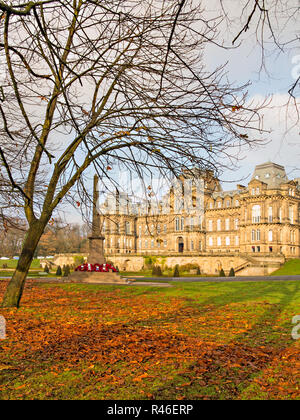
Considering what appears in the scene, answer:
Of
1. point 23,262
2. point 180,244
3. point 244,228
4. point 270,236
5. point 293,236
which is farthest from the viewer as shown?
point 180,244

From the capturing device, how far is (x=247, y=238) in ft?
208

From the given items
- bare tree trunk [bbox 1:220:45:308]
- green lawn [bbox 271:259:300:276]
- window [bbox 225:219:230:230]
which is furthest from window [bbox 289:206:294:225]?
bare tree trunk [bbox 1:220:45:308]

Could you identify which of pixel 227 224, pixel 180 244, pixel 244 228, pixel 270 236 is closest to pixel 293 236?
pixel 270 236

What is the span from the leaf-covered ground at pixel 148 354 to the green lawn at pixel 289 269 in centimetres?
3678

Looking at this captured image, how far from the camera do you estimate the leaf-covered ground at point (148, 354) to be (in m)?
4.72

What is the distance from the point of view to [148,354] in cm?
618

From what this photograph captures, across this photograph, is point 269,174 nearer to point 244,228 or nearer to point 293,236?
point 244,228

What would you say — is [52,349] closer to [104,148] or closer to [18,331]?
[18,331]

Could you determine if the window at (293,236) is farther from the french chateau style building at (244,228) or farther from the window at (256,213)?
the window at (256,213)

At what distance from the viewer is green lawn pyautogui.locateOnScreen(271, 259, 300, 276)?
4474 centimetres

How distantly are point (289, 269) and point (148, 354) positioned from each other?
46.0m

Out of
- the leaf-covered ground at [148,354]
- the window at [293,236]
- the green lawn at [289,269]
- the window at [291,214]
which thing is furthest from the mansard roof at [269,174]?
the leaf-covered ground at [148,354]

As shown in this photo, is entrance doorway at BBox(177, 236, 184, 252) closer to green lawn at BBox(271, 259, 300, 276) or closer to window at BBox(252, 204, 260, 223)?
window at BBox(252, 204, 260, 223)

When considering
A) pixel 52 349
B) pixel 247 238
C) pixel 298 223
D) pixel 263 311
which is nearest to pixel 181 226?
pixel 247 238
